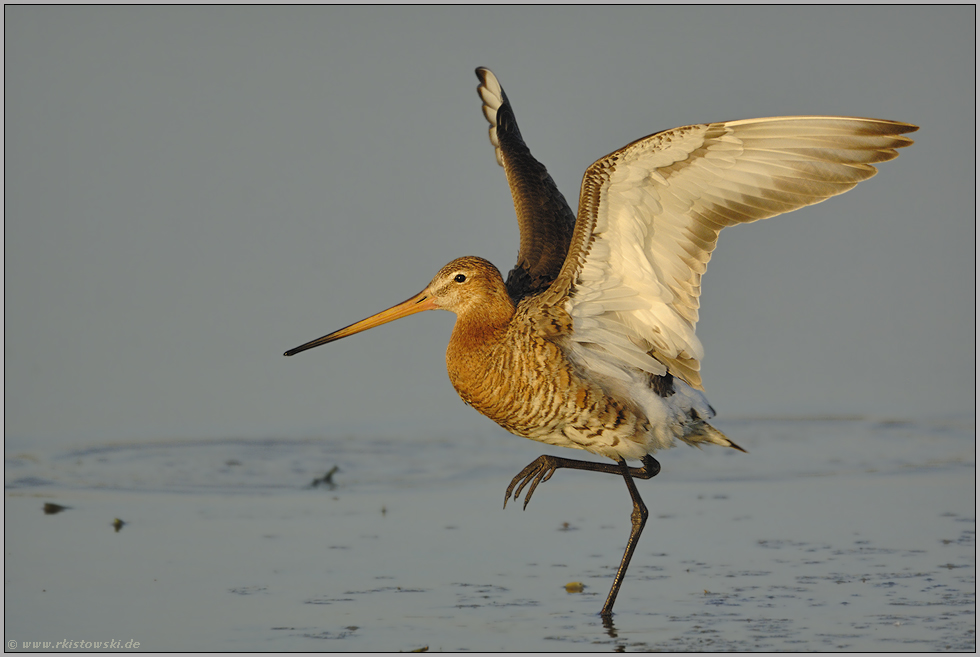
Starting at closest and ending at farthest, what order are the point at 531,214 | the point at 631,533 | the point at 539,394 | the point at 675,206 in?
the point at 675,206 → the point at 539,394 → the point at 631,533 → the point at 531,214

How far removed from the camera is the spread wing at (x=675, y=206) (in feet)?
16.1

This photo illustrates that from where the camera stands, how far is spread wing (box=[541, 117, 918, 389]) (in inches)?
193

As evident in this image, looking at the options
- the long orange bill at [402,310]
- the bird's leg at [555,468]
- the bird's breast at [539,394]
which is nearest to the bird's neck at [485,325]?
the bird's breast at [539,394]

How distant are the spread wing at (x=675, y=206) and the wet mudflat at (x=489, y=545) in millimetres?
1187

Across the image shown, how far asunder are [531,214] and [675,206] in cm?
171

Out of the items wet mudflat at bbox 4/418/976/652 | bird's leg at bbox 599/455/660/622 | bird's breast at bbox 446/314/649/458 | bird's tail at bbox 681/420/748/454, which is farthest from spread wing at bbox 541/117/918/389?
wet mudflat at bbox 4/418/976/652

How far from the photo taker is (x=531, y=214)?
675 cm

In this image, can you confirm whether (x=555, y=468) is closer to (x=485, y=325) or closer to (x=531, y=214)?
(x=485, y=325)

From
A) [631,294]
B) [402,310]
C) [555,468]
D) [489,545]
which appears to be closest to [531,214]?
[402,310]

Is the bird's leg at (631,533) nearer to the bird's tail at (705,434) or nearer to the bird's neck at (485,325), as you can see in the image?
the bird's tail at (705,434)

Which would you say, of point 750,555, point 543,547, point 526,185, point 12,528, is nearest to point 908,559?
point 750,555

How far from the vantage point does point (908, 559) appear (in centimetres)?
574

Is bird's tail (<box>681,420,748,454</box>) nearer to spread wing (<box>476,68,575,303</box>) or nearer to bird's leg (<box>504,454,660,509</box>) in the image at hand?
bird's leg (<box>504,454,660,509</box>)

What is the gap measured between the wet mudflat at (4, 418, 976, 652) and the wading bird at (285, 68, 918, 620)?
0.44m
